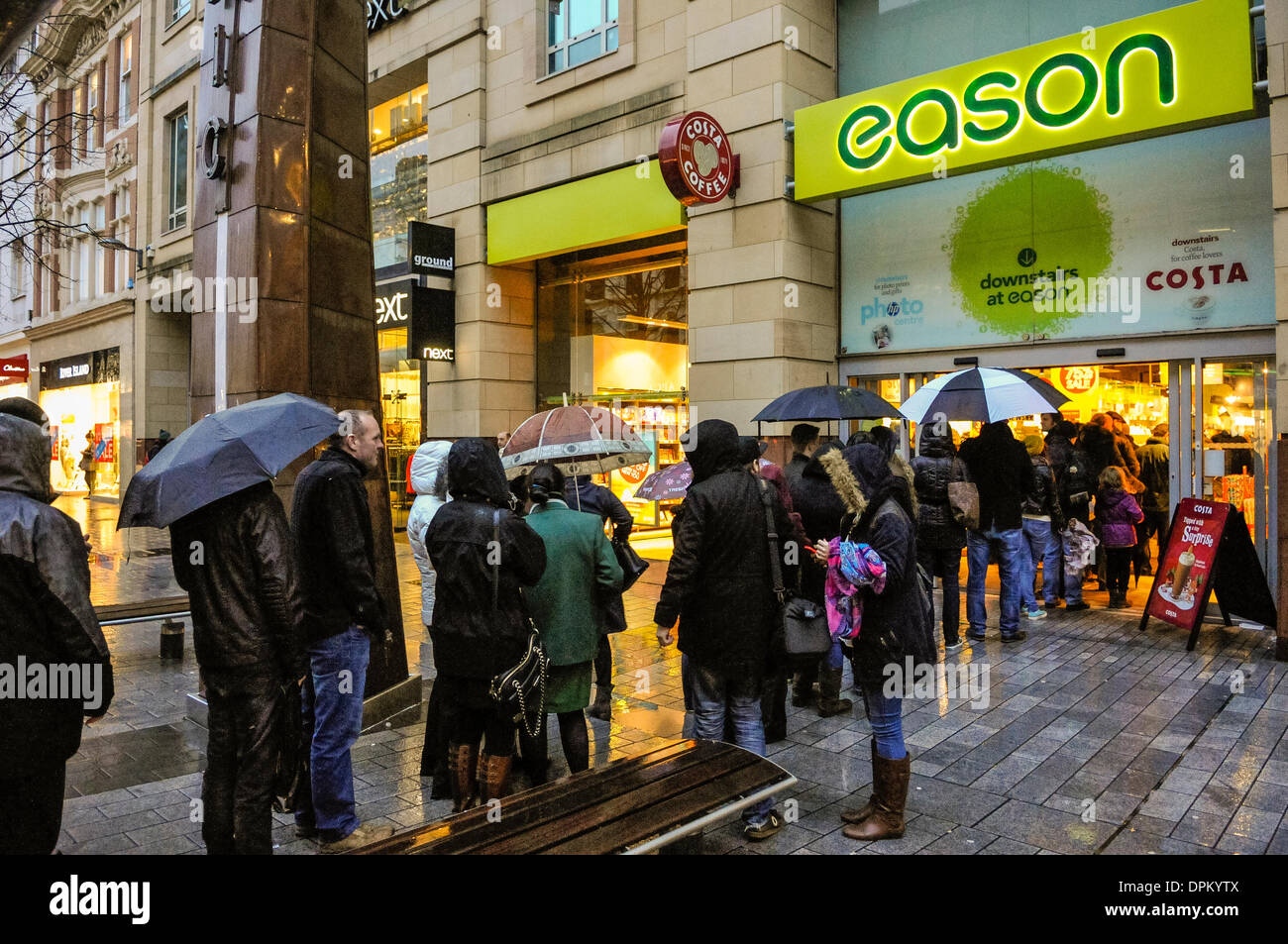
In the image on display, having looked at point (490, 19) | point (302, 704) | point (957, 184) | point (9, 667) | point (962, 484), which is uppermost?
point (490, 19)

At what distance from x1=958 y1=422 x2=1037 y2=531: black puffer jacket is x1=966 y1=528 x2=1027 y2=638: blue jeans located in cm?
12

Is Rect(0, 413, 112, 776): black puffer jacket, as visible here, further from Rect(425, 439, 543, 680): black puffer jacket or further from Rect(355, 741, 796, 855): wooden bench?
Rect(425, 439, 543, 680): black puffer jacket

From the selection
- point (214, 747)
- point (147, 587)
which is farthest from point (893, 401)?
point (147, 587)

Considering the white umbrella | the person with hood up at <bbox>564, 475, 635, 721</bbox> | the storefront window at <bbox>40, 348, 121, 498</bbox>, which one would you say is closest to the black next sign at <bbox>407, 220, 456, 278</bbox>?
the white umbrella

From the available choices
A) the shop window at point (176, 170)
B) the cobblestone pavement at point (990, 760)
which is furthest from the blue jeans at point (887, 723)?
the shop window at point (176, 170)

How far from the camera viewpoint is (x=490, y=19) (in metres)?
14.3

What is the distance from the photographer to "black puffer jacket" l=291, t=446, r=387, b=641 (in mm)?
4020

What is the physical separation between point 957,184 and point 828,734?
769 cm

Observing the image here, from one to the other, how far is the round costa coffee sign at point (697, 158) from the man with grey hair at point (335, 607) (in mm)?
7004

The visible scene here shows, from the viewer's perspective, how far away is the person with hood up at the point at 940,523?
25.3ft

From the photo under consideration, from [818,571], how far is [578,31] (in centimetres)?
1077
